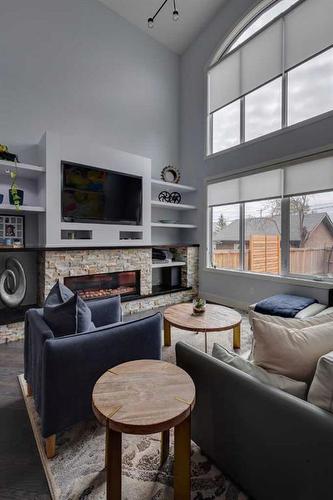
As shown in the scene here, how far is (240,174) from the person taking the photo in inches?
172

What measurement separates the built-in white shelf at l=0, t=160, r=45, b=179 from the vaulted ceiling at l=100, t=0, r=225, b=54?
3.32 metres

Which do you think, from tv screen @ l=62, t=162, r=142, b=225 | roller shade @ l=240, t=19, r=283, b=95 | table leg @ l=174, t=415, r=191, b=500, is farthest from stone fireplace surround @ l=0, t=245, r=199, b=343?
roller shade @ l=240, t=19, r=283, b=95

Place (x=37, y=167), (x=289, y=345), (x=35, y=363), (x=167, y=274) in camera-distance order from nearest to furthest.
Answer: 1. (x=289, y=345)
2. (x=35, y=363)
3. (x=37, y=167)
4. (x=167, y=274)

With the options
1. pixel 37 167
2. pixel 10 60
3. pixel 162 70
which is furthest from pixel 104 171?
pixel 162 70

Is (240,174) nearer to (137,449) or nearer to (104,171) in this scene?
(104,171)

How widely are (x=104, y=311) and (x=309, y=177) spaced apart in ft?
10.6

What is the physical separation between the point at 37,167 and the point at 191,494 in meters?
3.65

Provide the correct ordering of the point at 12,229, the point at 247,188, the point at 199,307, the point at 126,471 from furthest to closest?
Result: the point at 247,188 → the point at 12,229 → the point at 199,307 → the point at 126,471

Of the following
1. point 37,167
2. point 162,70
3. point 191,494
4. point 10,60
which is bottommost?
point 191,494

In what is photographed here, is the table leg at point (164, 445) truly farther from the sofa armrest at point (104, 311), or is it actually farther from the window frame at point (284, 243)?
the window frame at point (284, 243)

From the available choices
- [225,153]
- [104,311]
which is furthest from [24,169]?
[225,153]

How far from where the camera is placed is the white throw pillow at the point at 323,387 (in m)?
0.93

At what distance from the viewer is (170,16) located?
461cm

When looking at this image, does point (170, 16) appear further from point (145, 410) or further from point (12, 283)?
point (145, 410)
